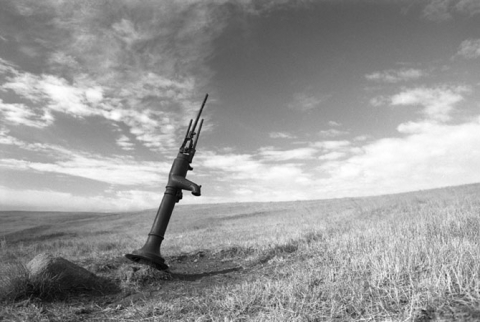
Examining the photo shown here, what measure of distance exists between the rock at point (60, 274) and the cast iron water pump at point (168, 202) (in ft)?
3.06

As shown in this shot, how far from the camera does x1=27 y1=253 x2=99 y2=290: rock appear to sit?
5336mm

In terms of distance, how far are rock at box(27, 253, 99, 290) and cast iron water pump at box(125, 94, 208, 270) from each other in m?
0.93

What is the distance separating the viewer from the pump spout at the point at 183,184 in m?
6.75

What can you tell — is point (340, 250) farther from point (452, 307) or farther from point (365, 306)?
point (452, 307)

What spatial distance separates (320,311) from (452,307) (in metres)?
1.23

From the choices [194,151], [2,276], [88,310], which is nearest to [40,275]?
[2,276]

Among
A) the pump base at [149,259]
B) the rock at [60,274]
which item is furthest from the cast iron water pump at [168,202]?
the rock at [60,274]

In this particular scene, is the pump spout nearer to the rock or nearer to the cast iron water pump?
the cast iron water pump

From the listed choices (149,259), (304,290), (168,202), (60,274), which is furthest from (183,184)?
(304,290)

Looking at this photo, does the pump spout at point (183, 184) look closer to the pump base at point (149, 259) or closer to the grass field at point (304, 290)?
the pump base at point (149, 259)

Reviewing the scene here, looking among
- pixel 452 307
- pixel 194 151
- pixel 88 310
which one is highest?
pixel 194 151

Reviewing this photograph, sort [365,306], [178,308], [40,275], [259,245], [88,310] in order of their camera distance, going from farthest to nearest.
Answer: [259,245], [40,275], [88,310], [178,308], [365,306]

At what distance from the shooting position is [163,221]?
6910 mm

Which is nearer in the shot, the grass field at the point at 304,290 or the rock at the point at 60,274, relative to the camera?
the grass field at the point at 304,290
